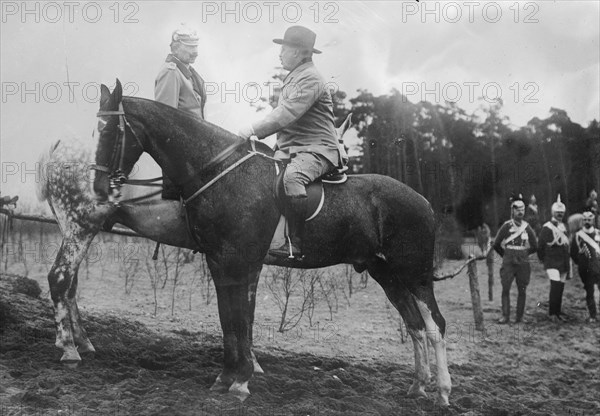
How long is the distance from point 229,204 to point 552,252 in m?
6.27

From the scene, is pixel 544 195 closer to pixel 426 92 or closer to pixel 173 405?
pixel 426 92

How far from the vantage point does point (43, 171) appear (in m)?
6.02

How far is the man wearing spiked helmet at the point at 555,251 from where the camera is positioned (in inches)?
373

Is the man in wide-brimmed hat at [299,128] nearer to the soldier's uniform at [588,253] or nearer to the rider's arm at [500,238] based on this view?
the rider's arm at [500,238]

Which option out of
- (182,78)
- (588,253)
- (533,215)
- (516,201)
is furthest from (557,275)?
(182,78)

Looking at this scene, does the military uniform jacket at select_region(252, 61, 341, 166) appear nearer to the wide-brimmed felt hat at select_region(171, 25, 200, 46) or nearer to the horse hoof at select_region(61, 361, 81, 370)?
the wide-brimmed felt hat at select_region(171, 25, 200, 46)

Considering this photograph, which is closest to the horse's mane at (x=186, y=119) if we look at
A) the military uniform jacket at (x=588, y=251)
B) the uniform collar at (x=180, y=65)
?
the uniform collar at (x=180, y=65)

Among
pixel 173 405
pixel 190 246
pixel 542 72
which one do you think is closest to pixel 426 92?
pixel 542 72

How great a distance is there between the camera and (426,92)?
7.75 meters

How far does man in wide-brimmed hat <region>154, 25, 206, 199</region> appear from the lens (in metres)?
5.73

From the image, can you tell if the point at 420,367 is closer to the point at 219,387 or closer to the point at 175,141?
the point at 219,387

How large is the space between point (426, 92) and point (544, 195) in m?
2.96

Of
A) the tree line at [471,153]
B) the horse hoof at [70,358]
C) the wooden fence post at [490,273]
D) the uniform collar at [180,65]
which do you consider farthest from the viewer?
the wooden fence post at [490,273]

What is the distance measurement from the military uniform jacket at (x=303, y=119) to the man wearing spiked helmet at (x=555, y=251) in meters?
5.25
